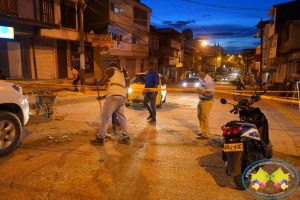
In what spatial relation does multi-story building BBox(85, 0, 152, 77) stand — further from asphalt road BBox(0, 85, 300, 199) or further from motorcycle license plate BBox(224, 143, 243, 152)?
motorcycle license plate BBox(224, 143, 243, 152)

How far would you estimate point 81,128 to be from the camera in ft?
21.7

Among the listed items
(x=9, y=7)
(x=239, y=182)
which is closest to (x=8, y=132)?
(x=239, y=182)

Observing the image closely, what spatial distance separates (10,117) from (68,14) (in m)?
16.2

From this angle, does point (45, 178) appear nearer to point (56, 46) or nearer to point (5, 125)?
point (5, 125)

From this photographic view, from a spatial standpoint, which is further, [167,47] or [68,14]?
[167,47]

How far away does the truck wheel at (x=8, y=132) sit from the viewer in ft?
14.3

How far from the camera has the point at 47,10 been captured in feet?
53.2

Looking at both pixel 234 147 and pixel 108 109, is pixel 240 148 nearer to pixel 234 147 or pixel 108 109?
pixel 234 147

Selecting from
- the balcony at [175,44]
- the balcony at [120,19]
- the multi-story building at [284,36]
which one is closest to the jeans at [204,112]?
the balcony at [120,19]

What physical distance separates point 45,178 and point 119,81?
244 centimetres

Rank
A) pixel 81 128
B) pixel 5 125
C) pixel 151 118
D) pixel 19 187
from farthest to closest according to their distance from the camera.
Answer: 1. pixel 151 118
2. pixel 81 128
3. pixel 5 125
4. pixel 19 187

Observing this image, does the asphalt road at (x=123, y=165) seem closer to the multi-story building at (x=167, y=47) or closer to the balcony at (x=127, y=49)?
the balcony at (x=127, y=49)

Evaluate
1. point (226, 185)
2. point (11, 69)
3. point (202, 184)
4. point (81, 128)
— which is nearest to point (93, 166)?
point (202, 184)

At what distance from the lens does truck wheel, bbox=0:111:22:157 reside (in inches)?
171
